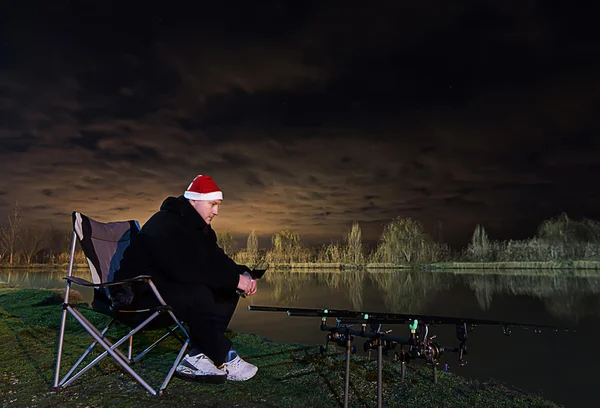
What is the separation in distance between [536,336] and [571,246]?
33361 mm

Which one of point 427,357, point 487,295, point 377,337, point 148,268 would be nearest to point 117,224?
point 148,268

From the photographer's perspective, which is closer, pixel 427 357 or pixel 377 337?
pixel 377 337

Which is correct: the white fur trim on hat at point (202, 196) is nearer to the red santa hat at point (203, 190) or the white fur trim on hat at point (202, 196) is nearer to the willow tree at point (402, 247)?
the red santa hat at point (203, 190)

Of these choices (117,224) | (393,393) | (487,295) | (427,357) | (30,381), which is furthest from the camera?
(487,295)

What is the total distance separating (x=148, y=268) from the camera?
261 cm

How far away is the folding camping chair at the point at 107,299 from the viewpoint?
2.35m

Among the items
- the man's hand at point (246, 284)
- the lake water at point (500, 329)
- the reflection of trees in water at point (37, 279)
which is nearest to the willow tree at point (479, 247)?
the lake water at point (500, 329)

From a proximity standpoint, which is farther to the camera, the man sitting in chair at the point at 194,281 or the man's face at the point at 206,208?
the man's face at the point at 206,208

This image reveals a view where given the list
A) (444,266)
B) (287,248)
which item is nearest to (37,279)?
(287,248)

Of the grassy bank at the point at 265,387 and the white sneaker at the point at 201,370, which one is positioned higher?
the white sneaker at the point at 201,370

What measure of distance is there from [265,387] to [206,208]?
4.12 ft

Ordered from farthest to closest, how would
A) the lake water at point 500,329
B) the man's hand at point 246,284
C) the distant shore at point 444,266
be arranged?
1. the distant shore at point 444,266
2. the lake water at point 500,329
3. the man's hand at point 246,284

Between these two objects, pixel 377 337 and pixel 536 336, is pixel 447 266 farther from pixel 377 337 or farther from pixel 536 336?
pixel 377 337

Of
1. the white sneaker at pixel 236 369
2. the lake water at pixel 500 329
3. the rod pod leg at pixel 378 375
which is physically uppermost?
the rod pod leg at pixel 378 375
